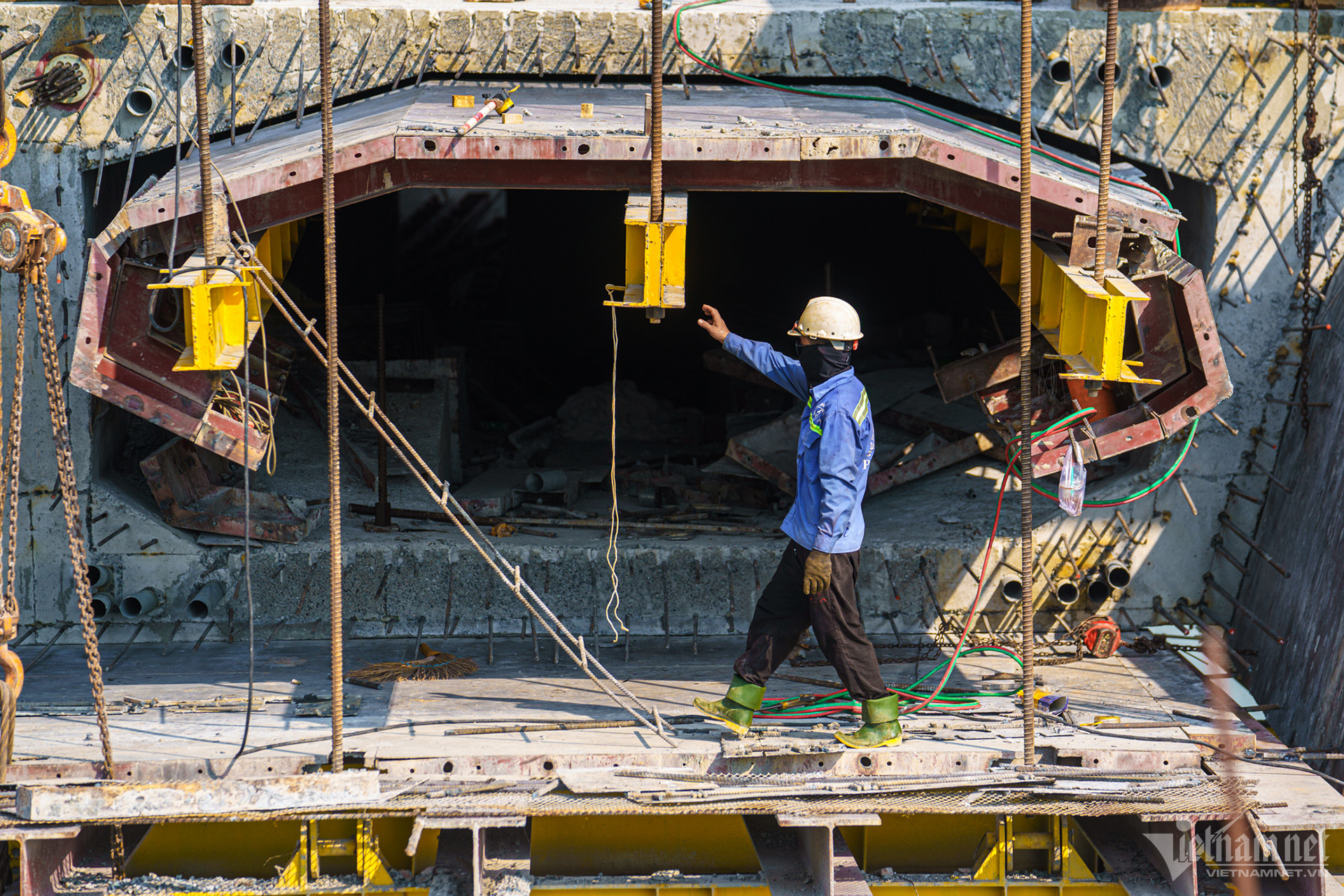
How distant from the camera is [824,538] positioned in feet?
18.3

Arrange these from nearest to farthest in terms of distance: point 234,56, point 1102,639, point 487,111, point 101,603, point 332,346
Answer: point 332,346 → point 487,111 → point 1102,639 → point 101,603 → point 234,56

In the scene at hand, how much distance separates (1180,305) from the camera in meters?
6.46

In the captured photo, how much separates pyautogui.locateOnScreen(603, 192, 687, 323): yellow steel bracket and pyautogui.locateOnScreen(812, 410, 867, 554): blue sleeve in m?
Result: 1.02

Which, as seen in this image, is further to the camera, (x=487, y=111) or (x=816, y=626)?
(x=487, y=111)

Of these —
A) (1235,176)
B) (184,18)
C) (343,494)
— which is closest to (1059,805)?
(1235,176)

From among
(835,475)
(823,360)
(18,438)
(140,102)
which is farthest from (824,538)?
(140,102)

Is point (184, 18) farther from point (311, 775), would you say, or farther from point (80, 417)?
point (311, 775)

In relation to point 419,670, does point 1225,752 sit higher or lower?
lower

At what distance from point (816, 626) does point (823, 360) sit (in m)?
1.24

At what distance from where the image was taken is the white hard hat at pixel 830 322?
18.6ft

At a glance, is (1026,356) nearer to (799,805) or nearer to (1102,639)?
(799,805)

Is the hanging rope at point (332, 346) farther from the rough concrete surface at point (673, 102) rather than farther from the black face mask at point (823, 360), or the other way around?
the rough concrete surface at point (673, 102)

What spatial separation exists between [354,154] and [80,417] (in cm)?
295

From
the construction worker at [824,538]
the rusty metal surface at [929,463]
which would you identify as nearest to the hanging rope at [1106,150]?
the construction worker at [824,538]
